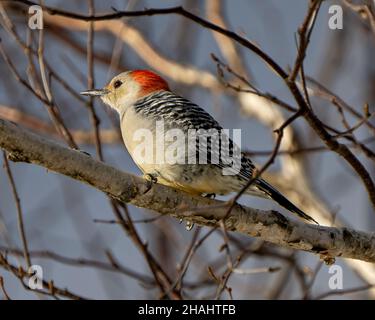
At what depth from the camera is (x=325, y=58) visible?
970cm

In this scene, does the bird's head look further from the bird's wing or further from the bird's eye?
the bird's wing

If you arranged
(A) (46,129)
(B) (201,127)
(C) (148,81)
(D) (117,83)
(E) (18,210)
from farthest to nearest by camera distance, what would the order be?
(A) (46,129) < (D) (117,83) < (C) (148,81) < (B) (201,127) < (E) (18,210)

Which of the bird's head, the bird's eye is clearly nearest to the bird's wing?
the bird's head

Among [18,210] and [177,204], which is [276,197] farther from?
[18,210]

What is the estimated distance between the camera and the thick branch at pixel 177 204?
3.45 metres

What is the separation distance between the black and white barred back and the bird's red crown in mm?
491

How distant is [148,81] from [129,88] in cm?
19

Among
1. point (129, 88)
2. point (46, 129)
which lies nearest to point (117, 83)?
point (129, 88)

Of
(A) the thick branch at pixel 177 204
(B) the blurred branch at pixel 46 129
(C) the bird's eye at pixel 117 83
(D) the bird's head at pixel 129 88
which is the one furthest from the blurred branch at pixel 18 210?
(B) the blurred branch at pixel 46 129

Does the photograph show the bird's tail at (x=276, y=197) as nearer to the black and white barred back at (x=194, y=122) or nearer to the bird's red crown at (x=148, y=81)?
the black and white barred back at (x=194, y=122)

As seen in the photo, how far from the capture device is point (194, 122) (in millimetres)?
4875
